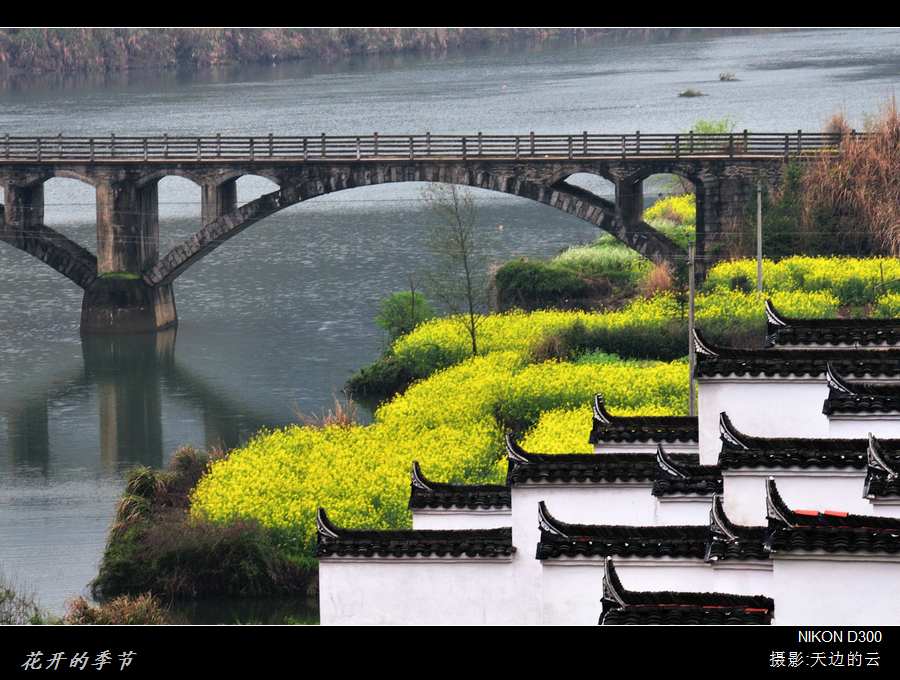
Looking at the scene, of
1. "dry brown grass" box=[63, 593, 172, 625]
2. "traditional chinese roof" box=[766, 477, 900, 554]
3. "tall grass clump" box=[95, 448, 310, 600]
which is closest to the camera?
"traditional chinese roof" box=[766, 477, 900, 554]

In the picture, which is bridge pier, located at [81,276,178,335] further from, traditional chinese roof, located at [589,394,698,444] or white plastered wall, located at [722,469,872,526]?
white plastered wall, located at [722,469,872,526]

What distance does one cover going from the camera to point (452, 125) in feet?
513

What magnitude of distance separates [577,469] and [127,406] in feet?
162

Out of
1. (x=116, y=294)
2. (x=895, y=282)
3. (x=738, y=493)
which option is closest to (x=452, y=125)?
(x=116, y=294)

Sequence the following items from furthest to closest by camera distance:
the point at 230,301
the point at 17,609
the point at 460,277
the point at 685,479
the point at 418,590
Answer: the point at 230,301 → the point at 460,277 → the point at 17,609 → the point at 418,590 → the point at 685,479

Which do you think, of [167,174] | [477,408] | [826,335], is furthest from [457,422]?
[167,174]

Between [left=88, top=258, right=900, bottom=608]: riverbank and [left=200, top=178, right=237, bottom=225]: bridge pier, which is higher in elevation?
[left=200, top=178, right=237, bottom=225]: bridge pier

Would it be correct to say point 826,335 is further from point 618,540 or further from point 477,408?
point 477,408

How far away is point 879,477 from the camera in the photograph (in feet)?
80.7

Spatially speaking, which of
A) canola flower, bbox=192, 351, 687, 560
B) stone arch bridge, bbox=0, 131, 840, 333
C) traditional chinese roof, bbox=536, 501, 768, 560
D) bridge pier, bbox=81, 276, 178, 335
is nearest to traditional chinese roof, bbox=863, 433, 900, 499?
traditional chinese roof, bbox=536, 501, 768, 560

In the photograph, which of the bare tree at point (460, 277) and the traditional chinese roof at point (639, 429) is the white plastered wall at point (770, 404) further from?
the bare tree at point (460, 277)

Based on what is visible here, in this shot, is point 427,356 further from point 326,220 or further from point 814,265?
point 326,220

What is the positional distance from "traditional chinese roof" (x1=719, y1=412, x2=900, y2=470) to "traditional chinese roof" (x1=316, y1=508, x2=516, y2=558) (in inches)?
162

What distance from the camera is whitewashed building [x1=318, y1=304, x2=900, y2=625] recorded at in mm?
24609
